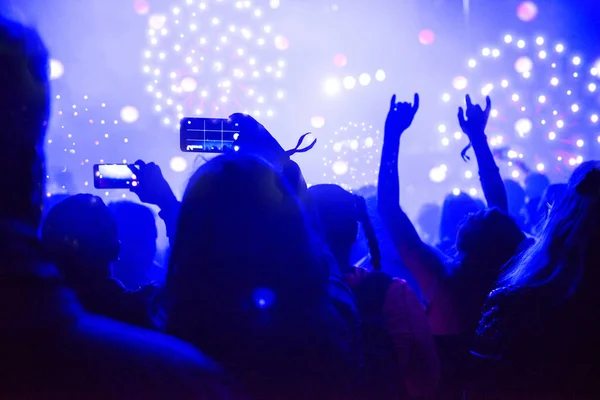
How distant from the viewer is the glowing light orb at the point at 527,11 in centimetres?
720

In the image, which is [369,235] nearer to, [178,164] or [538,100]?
[178,164]

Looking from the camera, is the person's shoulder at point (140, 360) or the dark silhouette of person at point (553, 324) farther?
the dark silhouette of person at point (553, 324)

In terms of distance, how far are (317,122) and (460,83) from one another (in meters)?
2.27

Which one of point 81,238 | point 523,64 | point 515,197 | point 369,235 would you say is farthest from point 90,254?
point 523,64

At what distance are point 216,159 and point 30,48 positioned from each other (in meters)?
0.48

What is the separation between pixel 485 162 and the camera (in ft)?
7.32

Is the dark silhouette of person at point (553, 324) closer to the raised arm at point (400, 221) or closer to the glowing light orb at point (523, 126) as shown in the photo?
the raised arm at point (400, 221)

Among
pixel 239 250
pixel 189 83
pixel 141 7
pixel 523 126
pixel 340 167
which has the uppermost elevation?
pixel 141 7

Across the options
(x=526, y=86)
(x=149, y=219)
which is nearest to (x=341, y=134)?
(x=526, y=86)

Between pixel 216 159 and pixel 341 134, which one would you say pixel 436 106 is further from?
pixel 216 159

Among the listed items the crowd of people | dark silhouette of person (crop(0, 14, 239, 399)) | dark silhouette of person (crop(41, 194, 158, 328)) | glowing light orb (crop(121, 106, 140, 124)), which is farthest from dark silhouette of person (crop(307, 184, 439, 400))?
glowing light orb (crop(121, 106, 140, 124))

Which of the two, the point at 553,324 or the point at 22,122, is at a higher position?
the point at 22,122

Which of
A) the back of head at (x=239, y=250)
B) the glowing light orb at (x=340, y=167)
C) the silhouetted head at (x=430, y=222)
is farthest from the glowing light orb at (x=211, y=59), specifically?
the back of head at (x=239, y=250)

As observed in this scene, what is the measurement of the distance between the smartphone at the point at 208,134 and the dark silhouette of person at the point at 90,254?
1.81 feet
